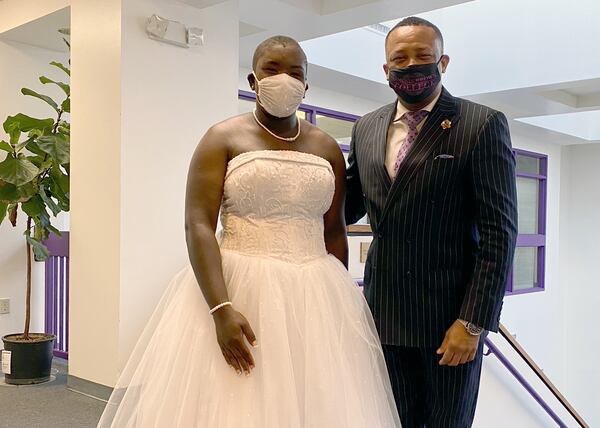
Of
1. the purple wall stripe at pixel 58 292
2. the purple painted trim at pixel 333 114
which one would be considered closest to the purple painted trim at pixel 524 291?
the purple painted trim at pixel 333 114

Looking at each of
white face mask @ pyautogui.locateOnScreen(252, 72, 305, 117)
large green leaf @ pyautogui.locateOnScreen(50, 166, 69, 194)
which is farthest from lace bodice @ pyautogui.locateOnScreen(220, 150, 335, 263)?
large green leaf @ pyautogui.locateOnScreen(50, 166, 69, 194)

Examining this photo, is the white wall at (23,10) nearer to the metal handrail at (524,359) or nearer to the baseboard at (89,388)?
the baseboard at (89,388)

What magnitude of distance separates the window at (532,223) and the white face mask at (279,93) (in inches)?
356

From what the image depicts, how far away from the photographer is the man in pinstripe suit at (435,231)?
1.57 m

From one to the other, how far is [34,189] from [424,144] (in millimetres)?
2718

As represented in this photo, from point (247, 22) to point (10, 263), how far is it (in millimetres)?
2450

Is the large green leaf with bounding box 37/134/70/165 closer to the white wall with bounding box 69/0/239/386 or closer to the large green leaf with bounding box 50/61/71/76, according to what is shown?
the white wall with bounding box 69/0/239/386

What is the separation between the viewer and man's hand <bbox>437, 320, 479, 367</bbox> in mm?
1574

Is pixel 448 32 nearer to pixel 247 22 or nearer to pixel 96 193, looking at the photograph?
pixel 247 22

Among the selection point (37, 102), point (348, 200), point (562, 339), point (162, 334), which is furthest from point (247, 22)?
point (562, 339)

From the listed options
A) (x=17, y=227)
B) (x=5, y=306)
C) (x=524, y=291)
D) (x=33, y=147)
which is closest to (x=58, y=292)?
(x=5, y=306)

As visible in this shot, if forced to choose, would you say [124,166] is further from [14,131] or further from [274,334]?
[274,334]

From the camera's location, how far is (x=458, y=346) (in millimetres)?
1574

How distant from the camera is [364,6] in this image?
157 inches
